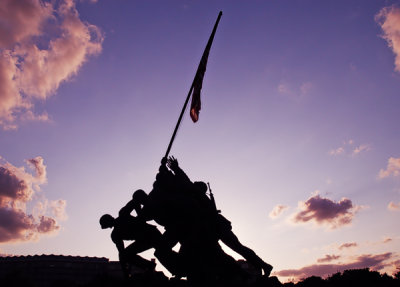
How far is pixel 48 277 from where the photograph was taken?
45.6 m

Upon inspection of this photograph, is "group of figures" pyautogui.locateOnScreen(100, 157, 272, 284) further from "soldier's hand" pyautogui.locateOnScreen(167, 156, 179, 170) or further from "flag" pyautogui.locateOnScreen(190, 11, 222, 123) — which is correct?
"flag" pyautogui.locateOnScreen(190, 11, 222, 123)

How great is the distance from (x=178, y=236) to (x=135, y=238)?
1.14 meters

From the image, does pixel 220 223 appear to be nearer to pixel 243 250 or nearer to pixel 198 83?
pixel 243 250

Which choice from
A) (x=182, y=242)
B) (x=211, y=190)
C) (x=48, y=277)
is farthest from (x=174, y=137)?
(x=48, y=277)

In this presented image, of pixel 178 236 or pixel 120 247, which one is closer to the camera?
pixel 120 247

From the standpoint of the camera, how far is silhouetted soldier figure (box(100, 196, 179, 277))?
24.2 feet

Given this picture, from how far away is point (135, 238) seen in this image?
7.52m

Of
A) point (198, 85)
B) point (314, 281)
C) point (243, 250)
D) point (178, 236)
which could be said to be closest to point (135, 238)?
point (178, 236)

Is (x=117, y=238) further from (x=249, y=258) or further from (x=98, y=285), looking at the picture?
(x=249, y=258)

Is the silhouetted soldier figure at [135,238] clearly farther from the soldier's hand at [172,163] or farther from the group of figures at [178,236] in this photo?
the soldier's hand at [172,163]

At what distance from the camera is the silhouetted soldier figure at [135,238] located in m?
7.36

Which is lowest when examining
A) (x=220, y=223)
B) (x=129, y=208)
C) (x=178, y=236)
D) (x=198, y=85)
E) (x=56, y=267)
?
(x=178, y=236)

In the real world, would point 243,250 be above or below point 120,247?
below

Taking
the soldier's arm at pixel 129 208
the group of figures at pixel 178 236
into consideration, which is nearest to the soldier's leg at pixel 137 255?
the group of figures at pixel 178 236
